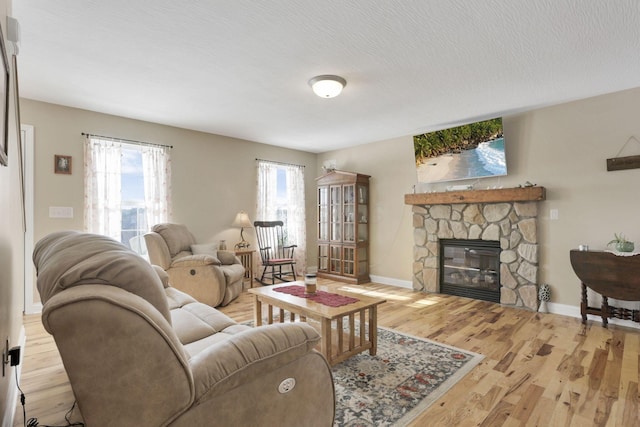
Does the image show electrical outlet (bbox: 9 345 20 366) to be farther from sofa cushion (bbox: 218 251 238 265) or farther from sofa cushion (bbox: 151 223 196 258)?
sofa cushion (bbox: 218 251 238 265)

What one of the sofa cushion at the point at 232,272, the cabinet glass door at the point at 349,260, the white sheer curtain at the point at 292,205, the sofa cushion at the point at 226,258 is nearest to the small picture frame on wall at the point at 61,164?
the sofa cushion at the point at 226,258

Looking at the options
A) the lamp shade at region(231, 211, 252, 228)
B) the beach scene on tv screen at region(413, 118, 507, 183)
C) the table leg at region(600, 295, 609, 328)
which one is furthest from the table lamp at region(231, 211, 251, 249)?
the table leg at region(600, 295, 609, 328)

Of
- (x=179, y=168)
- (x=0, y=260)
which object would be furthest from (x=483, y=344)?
(x=179, y=168)

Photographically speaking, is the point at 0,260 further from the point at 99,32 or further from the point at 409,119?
the point at 409,119

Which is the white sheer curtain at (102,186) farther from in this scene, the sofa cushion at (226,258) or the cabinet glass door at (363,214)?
the cabinet glass door at (363,214)

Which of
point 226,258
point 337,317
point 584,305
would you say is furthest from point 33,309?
point 584,305

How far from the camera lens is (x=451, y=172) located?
4.51 metres

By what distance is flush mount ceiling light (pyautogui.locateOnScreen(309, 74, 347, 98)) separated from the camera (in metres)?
2.98

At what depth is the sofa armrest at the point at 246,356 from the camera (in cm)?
104

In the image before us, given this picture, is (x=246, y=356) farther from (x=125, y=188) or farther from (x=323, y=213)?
(x=323, y=213)

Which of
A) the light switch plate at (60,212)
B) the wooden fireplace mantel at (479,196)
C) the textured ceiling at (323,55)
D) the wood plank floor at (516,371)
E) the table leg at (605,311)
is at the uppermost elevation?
the textured ceiling at (323,55)

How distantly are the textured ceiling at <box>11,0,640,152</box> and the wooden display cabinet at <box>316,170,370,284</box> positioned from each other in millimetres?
1739

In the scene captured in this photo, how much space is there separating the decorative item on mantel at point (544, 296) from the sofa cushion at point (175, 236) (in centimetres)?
444

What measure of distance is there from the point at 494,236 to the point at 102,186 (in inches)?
198
